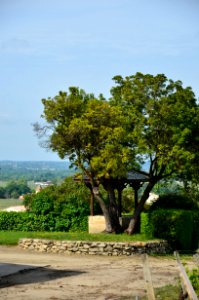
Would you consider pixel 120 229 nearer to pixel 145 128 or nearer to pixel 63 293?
pixel 145 128

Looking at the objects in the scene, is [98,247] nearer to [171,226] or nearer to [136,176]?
[171,226]

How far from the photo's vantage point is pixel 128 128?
27719mm

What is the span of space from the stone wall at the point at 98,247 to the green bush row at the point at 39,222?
630cm

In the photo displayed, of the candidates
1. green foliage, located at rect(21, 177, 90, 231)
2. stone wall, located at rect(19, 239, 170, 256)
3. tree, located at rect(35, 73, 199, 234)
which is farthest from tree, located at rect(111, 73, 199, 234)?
green foliage, located at rect(21, 177, 90, 231)

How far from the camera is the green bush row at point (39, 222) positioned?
3250 centimetres

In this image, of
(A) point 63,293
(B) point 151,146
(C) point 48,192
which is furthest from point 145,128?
(A) point 63,293

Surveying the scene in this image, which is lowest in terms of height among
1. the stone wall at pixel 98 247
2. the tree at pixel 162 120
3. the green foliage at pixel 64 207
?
the stone wall at pixel 98 247

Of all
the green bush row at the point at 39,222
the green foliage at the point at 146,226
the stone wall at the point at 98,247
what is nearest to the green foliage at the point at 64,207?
the green bush row at the point at 39,222

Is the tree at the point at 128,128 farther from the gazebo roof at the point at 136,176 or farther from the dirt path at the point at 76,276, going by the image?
the dirt path at the point at 76,276

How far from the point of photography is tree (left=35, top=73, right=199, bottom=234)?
2705 centimetres

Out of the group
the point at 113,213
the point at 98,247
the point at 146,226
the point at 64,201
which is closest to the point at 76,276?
the point at 98,247

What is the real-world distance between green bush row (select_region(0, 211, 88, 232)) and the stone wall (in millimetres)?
6303

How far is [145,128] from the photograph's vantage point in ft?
90.7

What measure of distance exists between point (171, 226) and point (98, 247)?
3.64m
